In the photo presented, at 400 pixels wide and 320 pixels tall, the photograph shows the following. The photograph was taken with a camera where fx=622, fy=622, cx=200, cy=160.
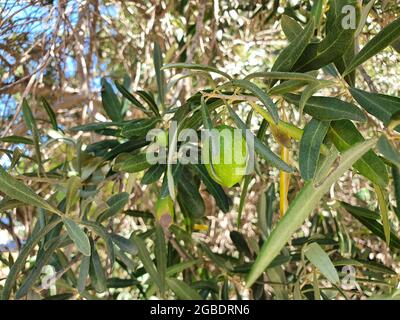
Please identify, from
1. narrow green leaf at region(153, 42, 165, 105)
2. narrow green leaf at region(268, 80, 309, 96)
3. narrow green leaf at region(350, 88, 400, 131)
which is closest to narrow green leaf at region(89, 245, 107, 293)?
narrow green leaf at region(153, 42, 165, 105)

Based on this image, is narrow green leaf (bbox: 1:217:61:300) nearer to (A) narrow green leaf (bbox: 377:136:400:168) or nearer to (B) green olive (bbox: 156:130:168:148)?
(B) green olive (bbox: 156:130:168:148)

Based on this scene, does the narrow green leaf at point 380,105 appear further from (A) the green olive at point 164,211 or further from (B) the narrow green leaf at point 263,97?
(A) the green olive at point 164,211

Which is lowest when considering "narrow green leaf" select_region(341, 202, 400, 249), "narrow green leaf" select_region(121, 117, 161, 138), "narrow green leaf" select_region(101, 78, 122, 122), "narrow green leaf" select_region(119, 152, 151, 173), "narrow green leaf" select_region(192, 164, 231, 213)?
"narrow green leaf" select_region(341, 202, 400, 249)

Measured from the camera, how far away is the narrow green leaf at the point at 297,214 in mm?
776

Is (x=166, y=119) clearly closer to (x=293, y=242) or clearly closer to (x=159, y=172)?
(x=159, y=172)

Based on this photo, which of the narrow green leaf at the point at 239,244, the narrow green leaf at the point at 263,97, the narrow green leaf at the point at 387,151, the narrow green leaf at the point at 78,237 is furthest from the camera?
the narrow green leaf at the point at 239,244

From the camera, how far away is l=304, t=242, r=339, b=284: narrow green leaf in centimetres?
100

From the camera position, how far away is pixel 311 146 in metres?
0.90

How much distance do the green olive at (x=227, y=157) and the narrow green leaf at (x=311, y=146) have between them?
9 cm

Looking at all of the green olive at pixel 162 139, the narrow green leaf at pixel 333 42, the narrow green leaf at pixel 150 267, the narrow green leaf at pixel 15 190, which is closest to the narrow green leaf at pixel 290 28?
the narrow green leaf at pixel 333 42

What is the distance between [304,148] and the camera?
0.90 m

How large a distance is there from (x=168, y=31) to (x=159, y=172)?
989 mm

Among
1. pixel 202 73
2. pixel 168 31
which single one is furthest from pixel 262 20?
pixel 202 73

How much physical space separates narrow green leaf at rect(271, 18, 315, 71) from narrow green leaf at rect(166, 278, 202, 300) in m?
0.64
